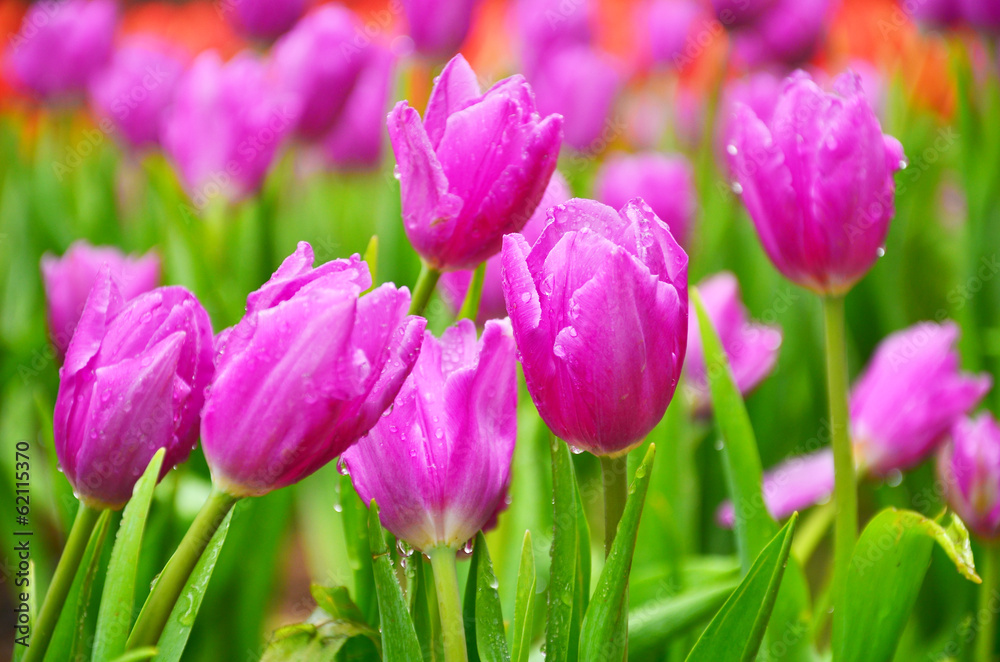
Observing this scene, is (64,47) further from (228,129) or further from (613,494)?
(613,494)

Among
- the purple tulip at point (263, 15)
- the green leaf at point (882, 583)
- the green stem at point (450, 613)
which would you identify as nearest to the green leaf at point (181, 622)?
the green stem at point (450, 613)

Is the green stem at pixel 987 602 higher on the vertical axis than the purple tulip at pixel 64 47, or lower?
lower

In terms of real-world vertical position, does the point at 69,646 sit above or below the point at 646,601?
above

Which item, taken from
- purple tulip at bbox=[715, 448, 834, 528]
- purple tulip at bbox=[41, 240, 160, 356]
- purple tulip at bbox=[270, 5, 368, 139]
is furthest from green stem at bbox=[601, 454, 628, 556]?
purple tulip at bbox=[270, 5, 368, 139]

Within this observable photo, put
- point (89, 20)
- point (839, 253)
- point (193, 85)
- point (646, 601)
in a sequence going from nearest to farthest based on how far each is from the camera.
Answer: point (839, 253) → point (646, 601) → point (193, 85) → point (89, 20)

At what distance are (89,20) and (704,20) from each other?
1371mm

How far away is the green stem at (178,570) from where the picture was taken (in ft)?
1.41

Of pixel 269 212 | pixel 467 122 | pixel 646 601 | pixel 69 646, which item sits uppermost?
pixel 269 212

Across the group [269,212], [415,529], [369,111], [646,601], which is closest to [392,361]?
[415,529]

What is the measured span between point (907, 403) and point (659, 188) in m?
0.58

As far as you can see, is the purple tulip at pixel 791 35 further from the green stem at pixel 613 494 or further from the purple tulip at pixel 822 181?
the green stem at pixel 613 494

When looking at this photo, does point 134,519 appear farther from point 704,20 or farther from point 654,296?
point 704,20

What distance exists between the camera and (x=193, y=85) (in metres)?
1.36

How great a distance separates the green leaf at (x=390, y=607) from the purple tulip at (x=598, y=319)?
0.34 feet
